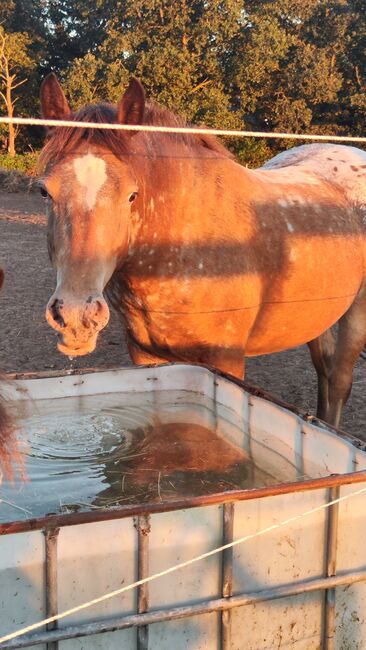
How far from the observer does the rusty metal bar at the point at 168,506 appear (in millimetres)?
1562

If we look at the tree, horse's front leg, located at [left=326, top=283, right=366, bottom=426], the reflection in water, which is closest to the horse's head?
the reflection in water

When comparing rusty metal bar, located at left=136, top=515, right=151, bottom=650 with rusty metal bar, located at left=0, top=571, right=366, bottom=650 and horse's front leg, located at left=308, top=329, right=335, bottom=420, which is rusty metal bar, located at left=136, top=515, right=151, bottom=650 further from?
horse's front leg, located at left=308, top=329, right=335, bottom=420

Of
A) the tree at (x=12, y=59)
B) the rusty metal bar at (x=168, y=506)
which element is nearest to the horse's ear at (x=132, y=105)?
the rusty metal bar at (x=168, y=506)

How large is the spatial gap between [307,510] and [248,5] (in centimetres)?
2578

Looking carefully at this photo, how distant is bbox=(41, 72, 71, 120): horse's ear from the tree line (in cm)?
1919

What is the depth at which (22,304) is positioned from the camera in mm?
7730

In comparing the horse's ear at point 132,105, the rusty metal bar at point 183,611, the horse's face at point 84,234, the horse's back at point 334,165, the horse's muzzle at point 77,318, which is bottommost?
the rusty metal bar at point 183,611

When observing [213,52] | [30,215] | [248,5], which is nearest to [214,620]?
[30,215]

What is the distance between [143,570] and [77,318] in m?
1.02

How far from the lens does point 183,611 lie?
70.1 inches

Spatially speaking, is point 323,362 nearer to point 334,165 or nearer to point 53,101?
point 334,165

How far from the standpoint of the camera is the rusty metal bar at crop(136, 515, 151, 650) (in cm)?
168

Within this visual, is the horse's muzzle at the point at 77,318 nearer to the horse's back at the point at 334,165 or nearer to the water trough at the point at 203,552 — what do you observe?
the water trough at the point at 203,552

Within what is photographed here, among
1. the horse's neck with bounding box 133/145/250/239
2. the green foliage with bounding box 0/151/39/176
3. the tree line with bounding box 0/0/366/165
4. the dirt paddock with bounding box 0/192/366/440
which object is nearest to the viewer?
the horse's neck with bounding box 133/145/250/239
